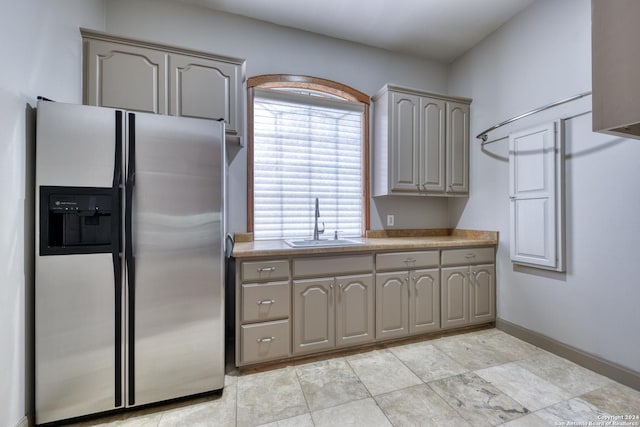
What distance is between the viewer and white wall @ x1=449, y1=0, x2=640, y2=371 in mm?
1899

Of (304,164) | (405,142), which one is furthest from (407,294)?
(304,164)

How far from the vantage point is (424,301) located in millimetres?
2549

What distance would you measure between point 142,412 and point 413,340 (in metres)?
2.08

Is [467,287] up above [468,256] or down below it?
below

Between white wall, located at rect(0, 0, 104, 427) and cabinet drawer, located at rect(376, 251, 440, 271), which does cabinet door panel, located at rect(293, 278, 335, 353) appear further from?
white wall, located at rect(0, 0, 104, 427)

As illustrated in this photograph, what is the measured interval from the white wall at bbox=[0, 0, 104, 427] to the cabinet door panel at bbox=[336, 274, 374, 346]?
6.09 feet

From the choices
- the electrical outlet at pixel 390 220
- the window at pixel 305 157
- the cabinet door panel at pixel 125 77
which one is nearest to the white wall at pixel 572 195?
the electrical outlet at pixel 390 220

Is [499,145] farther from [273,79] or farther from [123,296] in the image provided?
[123,296]

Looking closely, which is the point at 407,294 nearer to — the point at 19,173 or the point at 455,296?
the point at 455,296

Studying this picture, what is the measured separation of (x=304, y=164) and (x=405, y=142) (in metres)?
1.04

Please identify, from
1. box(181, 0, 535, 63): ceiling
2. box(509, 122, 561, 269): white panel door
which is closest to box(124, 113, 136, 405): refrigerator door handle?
box(181, 0, 535, 63): ceiling

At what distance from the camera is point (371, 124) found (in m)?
3.07

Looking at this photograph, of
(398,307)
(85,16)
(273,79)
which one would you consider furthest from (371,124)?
(85,16)

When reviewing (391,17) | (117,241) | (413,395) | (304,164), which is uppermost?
(391,17)
